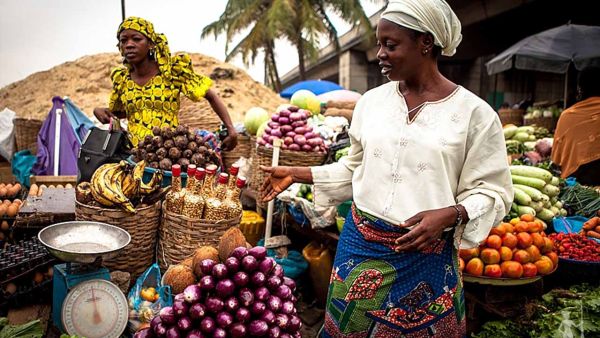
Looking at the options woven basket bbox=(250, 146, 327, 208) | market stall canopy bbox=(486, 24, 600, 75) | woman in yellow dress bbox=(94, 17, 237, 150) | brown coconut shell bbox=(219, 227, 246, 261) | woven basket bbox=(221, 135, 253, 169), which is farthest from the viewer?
market stall canopy bbox=(486, 24, 600, 75)

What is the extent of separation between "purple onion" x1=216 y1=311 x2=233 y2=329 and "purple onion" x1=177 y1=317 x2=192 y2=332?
0.09 meters

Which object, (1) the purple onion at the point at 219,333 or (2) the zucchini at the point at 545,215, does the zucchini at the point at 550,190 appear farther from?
(1) the purple onion at the point at 219,333

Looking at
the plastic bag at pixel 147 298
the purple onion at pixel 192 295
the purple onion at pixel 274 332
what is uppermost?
the purple onion at pixel 192 295

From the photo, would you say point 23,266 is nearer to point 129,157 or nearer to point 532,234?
point 129,157

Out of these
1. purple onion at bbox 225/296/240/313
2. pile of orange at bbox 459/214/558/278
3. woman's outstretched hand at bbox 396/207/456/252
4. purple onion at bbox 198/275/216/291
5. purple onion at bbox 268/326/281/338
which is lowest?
pile of orange at bbox 459/214/558/278

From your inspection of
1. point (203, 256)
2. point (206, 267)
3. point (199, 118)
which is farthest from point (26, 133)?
point (206, 267)

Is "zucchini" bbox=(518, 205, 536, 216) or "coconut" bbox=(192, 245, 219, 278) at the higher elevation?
"coconut" bbox=(192, 245, 219, 278)

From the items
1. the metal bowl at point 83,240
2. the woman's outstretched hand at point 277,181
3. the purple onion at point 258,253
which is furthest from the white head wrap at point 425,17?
the metal bowl at point 83,240

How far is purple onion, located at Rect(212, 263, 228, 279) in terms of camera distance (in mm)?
1521

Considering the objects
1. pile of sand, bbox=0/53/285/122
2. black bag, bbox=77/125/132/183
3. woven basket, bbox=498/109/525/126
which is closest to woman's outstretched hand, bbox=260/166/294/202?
black bag, bbox=77/125/132/183

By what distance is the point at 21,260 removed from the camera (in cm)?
255

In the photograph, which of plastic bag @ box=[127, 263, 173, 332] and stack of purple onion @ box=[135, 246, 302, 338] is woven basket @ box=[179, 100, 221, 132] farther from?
stack of purple onion @ box=[135, 246, 302, 338]

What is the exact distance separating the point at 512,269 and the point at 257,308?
177cm

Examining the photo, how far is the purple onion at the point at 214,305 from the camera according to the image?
4.80 feet
